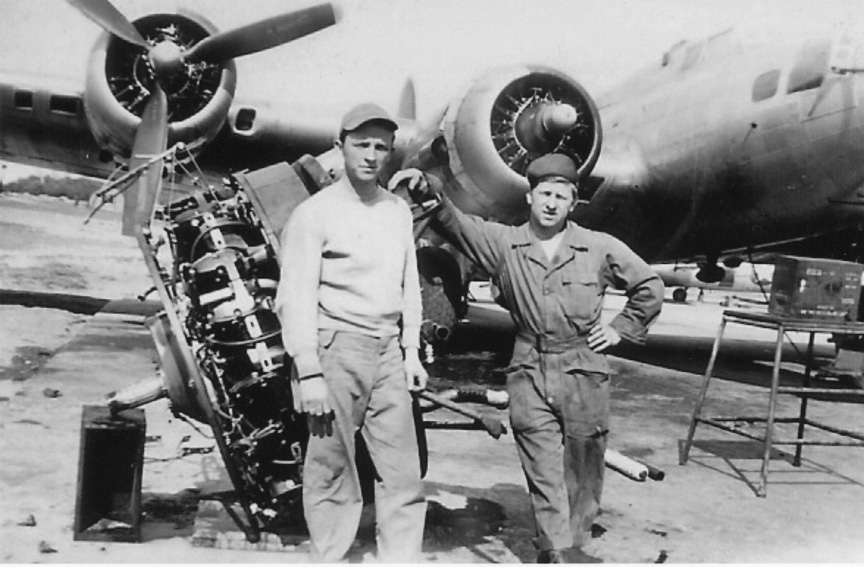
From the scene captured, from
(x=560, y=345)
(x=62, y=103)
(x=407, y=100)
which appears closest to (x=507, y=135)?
(x=560, y=345)

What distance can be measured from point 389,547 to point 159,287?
153 centimetres

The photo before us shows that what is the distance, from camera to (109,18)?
364 inches

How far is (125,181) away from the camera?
4.25m

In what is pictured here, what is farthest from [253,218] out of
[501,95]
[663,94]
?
[663,94]

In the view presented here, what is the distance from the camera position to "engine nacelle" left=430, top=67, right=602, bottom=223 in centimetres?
888

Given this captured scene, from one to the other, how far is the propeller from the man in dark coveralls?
5.94 meters

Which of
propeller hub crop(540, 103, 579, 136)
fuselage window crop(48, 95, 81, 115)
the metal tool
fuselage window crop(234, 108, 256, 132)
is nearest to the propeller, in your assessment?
fuselage window crop(234, 108, 256, 132)

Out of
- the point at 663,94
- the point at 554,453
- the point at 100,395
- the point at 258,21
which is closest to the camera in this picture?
the point at 554,453

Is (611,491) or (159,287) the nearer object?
(159,287)

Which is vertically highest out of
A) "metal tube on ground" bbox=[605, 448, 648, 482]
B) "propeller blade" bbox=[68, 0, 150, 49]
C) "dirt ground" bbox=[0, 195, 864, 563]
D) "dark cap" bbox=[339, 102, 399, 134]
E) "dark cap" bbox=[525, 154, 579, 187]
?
"propeller blade" bbox=[68, 0, 150, 49]

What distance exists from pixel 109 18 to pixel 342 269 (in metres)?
7.40

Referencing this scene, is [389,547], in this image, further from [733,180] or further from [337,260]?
[733,180]

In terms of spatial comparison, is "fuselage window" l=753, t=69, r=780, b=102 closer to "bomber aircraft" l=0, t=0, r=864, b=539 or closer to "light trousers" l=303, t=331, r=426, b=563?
"bomber aircraft" l=0, t=0, r=864, b=539

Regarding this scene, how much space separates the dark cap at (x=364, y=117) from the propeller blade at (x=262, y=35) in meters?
6.17
